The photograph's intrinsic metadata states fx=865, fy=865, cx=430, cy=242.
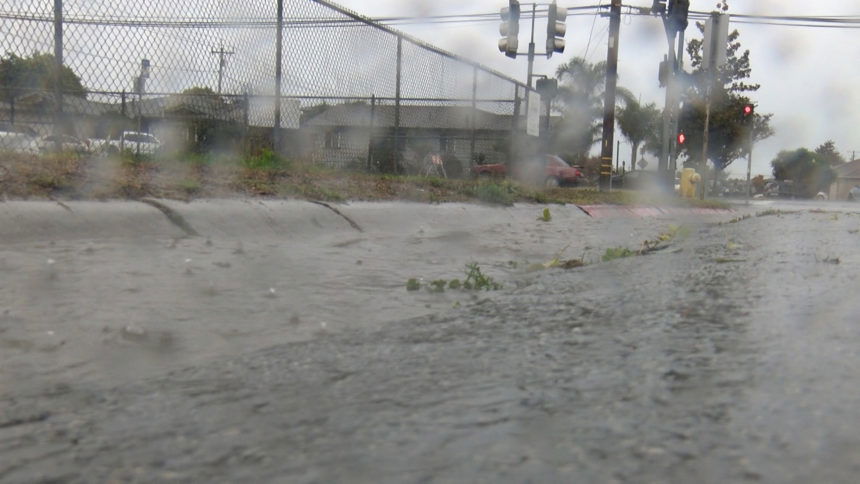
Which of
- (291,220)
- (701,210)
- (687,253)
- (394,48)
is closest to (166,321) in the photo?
(291,220)

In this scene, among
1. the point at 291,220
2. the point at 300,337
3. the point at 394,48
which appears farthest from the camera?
the point at 394,48

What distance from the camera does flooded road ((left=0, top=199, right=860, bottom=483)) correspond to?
165 centimetres

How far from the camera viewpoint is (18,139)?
6434 millimetres

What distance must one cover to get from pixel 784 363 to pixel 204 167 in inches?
218

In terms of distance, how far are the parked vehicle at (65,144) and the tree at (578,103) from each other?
1334 centimetres

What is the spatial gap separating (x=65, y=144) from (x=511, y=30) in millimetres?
11857

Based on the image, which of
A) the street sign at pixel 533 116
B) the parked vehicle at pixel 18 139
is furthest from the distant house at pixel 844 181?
the parked vehicle at pixel 18 139

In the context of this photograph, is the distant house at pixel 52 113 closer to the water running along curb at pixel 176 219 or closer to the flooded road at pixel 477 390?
the water running along curb at pixel 176 219

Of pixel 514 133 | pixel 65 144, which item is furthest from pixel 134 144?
pixel 514 133

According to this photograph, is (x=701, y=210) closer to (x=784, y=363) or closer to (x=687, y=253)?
(x=687, y=253)

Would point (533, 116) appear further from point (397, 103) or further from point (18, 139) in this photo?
point (18, 139)

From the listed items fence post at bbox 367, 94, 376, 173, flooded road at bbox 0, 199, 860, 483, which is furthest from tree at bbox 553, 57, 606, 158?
flooded road at bbox 0, 199, 860, 483

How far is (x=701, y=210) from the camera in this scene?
1381 centimetres

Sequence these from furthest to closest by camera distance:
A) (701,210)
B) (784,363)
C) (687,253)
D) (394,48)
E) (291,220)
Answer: (701,210) < (394,48) < (291,220) < (687,253) < (784,363)
